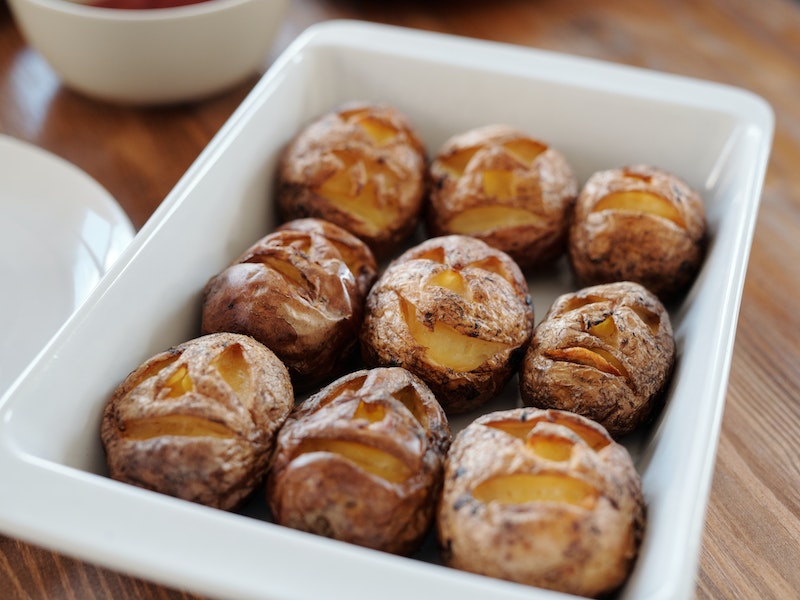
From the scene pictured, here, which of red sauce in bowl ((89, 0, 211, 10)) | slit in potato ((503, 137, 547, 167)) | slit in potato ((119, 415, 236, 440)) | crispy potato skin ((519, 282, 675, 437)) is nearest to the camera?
slit in potato ((119, 415, 236, 440))

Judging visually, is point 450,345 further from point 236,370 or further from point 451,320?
point 236,370

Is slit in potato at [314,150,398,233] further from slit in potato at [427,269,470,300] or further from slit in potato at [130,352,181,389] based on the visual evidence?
slit in potato at [130,352,181,389]

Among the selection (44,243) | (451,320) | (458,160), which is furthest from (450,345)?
(44,243)

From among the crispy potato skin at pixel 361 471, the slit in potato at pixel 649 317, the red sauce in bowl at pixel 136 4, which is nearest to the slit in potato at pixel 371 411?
the crispy potato skin at pixel 361 471

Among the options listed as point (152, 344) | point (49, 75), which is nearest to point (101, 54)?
point (49, 75)

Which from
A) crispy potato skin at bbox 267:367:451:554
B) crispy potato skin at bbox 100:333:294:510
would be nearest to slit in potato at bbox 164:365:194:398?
crispy potato skin at bbox 100:333:294:510

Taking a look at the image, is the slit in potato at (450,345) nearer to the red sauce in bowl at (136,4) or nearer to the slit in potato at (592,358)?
the slit in potato at (592,358)
